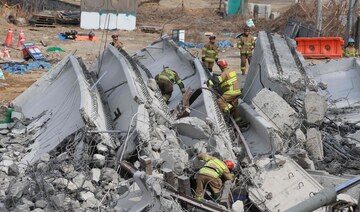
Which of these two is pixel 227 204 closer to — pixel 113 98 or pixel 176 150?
pixel 176 150

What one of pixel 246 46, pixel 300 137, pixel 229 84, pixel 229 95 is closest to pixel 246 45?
pixel 246 46

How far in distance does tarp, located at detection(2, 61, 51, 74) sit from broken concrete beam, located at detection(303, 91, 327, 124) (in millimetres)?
10013

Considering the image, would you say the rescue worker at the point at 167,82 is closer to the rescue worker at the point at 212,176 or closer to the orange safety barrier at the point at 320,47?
the rescue worker at the point at 212,176

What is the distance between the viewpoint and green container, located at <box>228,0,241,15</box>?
105 feet

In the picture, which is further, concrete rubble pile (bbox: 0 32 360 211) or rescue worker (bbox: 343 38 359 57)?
rescue worker (bbox: 343 38 359 57)

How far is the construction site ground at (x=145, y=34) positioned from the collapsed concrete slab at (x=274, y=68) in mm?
1485

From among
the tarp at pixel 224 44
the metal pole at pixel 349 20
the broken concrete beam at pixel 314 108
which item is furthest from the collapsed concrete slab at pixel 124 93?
the metal pole at pixel 349 20

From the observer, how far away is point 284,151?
10.8m

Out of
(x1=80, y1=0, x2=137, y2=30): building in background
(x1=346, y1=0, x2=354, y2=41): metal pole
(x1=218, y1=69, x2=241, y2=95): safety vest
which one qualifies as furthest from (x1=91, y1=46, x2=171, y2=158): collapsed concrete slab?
(x1=80, y1=0, x2=137, y2=30): building in background

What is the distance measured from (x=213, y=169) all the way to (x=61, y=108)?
16.6 feet

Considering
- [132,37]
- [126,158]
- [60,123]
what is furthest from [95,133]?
[132,37]

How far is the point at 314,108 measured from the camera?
12180mm

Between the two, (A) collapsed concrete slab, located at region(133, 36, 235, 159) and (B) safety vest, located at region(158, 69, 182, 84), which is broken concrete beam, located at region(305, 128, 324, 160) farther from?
(B) safety vest, located at region(158, 69, 182, 84)

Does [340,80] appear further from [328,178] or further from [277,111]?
[328,178]
